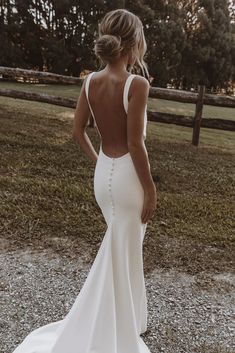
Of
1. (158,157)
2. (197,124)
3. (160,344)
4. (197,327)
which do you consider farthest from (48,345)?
(197,124)

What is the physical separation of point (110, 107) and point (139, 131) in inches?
8.2

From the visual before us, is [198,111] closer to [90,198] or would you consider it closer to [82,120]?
[90,198]

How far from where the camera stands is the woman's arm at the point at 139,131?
6.63 ft

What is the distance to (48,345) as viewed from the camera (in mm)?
2582

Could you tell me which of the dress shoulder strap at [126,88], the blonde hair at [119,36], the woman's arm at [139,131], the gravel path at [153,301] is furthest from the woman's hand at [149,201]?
the gravel path at [153,301]

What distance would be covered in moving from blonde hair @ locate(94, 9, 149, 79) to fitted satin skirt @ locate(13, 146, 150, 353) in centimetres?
56

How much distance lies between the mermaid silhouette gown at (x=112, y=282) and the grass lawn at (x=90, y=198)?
1.51 m

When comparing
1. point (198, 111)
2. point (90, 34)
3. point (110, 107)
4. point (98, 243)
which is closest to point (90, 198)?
A: point (98, 243)

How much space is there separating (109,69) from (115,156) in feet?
1.59

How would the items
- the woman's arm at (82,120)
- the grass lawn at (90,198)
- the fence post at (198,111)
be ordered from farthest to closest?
the fence post at (198,111) < the grass lawn at (90,198) < the woman's arm at (82,120)

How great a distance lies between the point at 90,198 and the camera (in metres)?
5.51

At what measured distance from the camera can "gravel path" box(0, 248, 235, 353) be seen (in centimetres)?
288

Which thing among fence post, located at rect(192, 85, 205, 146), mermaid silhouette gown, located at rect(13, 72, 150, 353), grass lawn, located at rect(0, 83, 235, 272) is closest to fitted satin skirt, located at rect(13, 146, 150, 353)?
mermaid silhouette gown, located at rect(13, 72, 150, 353)

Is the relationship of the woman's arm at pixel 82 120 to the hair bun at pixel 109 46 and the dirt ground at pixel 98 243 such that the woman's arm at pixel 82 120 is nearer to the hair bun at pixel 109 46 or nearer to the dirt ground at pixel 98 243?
the hair bun at pixel 109 46
